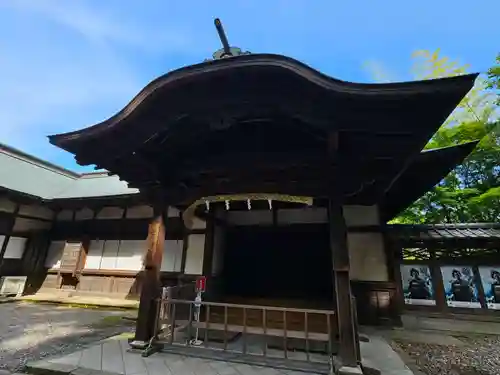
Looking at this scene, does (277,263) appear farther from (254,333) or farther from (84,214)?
(84,214)

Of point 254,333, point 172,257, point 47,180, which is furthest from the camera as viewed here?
point 47,180

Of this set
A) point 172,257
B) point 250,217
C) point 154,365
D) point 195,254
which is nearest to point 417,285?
point 250,217

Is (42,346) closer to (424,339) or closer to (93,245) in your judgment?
(93,245)

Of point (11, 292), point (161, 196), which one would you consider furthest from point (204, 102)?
point (11, 292)

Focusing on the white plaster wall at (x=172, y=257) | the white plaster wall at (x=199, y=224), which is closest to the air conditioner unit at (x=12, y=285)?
the white plaster wall at (x=172, y=257)

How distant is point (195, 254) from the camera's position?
707 centimetres

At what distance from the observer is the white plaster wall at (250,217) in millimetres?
7266

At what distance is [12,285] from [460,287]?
44.6ft

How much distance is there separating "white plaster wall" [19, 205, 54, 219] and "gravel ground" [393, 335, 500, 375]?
40.7ft

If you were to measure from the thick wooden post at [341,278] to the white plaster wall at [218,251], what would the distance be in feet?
13.2

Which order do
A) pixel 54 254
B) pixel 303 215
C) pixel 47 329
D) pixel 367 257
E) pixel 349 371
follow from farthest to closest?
pixel 54 254 → pixel 303 215 → pixel 367 257 → pixel 47 329 → pixel 349 371

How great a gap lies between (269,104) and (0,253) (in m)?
11.5

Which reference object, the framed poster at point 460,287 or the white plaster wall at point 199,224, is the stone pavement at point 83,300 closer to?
the white plaster wall at point 199,224

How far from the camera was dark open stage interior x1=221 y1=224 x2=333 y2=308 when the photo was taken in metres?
7.17
